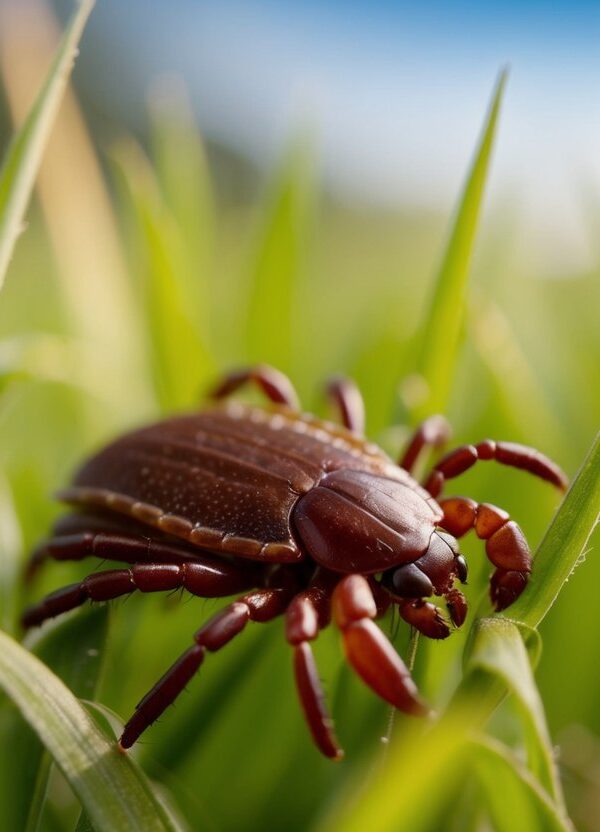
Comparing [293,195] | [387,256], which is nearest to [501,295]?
[293,195]

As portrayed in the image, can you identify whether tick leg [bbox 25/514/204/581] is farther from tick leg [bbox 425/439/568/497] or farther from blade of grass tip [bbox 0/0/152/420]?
blade of grass tip [bbox 0/0/152/420]

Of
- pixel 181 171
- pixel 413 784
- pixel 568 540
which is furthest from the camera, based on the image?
pixel 181 171

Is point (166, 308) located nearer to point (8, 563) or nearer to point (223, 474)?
point (223, 474)

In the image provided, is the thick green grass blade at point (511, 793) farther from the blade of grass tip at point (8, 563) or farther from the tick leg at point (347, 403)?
the tick leg at point (347, 403)

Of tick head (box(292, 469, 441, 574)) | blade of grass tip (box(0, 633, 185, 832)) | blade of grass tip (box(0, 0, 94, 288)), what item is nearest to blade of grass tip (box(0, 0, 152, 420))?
tick head (box(292, 469, 441, 574))

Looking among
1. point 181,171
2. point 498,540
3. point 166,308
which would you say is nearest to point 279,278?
point 166,308

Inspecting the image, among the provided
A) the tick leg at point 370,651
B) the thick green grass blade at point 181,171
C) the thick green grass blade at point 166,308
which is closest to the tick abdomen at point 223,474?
the tick leg at point 370,651
